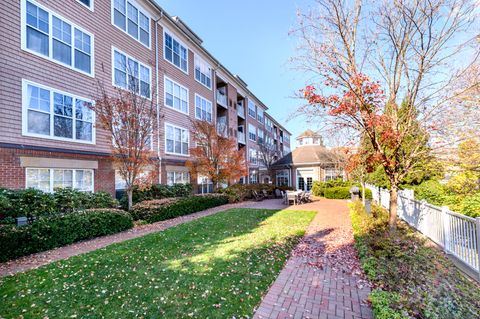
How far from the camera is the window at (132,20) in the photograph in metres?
12.9

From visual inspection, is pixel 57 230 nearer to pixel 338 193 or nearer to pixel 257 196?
pixel 257 196

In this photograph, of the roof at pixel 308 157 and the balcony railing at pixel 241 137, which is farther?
the balcony railing at pixel 241 137

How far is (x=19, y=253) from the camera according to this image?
609cm

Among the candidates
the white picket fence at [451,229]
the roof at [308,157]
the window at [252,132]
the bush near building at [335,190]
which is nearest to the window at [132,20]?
the white picket fence at [451,229]

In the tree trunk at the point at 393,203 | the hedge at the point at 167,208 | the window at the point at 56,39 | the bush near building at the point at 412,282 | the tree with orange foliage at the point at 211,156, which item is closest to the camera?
the bush near building at the point at 412,282

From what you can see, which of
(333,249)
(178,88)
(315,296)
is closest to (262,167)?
(178,88)

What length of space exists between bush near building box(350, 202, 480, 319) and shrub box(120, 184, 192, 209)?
9921mm

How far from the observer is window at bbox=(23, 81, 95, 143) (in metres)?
8.91

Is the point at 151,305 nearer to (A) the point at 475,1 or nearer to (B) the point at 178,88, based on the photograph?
(A) the point at 475,1

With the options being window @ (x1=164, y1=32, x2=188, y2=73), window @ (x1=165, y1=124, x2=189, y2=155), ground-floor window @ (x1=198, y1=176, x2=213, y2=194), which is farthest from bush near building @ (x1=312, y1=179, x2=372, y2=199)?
window @ (x1=164, y1=32, x2=188, y2=73)

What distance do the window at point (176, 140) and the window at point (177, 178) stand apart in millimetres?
1542

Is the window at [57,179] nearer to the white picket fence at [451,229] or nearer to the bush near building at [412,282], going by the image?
the bush near building at [412,282]

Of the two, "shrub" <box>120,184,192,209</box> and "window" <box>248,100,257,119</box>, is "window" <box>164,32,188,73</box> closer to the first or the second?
"shrub" <box>120,184,192,209</box>

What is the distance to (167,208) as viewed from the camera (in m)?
11.3
